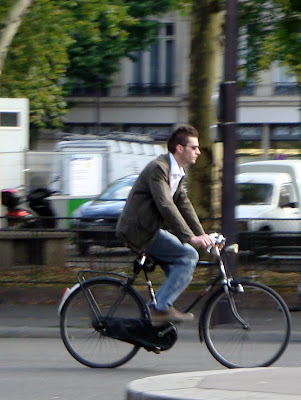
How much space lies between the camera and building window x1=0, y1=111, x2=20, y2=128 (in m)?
21.9

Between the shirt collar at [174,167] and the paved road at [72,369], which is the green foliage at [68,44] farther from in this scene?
the shirt collar at [174,167]

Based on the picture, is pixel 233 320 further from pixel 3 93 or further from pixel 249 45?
pixel 3 93

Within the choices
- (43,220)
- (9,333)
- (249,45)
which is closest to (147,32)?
(249,45)

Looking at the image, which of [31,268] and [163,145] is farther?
[163,145]

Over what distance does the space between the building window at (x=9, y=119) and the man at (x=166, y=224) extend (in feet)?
49.3

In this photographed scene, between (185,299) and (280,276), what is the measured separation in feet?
4.09

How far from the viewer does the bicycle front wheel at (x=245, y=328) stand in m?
7.14

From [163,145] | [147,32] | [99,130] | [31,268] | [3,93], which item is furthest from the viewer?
[99,130]

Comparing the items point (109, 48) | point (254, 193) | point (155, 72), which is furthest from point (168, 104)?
point (254, 193)

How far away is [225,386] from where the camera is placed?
4.88 metres

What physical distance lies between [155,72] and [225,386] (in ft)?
117

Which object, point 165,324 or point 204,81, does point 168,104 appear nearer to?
point 204,81

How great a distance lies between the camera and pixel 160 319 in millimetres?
7238

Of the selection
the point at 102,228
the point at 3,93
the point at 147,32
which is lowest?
the point at 102,228
